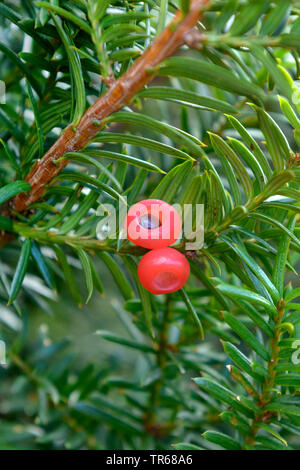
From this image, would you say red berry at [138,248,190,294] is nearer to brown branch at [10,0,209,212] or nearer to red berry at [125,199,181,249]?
red berry at [125,199,181,249]

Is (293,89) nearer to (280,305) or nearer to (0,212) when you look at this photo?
(280,305)

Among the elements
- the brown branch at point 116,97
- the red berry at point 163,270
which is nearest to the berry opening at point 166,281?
the red berry at point 163,270

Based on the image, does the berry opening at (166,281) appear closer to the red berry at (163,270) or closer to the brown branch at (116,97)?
the red berry at (163,270)

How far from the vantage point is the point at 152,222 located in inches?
18.0

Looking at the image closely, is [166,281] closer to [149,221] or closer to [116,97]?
[149,221]

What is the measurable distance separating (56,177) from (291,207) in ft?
0.89

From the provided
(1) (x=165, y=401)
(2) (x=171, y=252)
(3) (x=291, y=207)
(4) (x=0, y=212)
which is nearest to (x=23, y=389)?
(1) (x=165, y=401)

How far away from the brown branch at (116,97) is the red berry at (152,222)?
0.32 feet

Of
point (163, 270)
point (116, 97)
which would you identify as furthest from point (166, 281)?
point (116, 97)

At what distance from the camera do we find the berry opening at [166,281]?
467 mm

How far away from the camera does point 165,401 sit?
0.76m

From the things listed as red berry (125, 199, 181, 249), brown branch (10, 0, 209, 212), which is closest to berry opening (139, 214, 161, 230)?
red berry (125, 199, 181, 249)

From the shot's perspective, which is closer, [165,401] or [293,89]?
[293,89]
